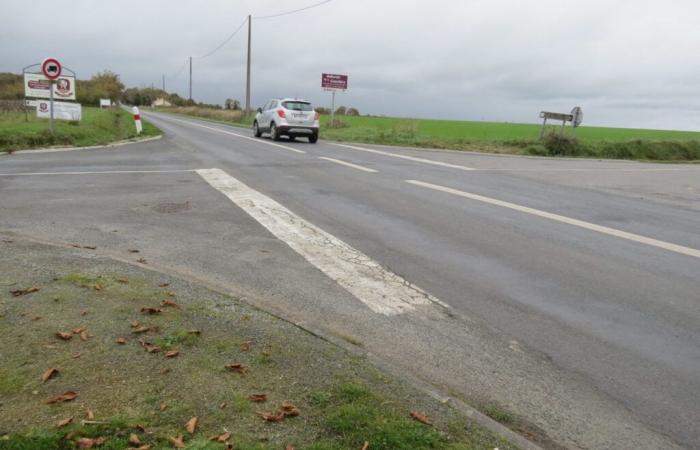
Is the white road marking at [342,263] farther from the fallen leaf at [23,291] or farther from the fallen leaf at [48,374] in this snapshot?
the fallen leaf at [23,291]

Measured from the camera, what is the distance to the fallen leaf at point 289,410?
8.17ft

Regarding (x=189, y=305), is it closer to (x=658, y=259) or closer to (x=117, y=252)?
(x=117, y=252)

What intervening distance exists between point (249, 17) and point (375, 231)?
44.2 m

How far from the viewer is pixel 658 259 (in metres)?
5.71

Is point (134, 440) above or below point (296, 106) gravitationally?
below

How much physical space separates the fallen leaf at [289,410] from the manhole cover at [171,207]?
17.4ft

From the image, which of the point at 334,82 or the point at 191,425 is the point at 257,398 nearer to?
the point at 191,425

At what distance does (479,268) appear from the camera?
17.0ft

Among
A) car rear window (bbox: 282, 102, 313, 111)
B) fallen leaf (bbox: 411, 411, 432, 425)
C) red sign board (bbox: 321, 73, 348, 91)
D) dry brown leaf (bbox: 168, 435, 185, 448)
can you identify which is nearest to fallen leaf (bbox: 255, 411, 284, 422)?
dry brown leaf (bbox: 168, 435, 185, 448)

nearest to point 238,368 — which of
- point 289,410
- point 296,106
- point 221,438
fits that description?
point 289,410

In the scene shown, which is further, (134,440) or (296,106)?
(296,106)

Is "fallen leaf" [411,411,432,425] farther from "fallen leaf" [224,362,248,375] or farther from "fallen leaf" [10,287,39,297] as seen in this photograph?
"fallen leaf" [10,287,39,297]

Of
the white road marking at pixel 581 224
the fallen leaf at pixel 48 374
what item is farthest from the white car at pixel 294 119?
the fallen leaf at pixel 48 374

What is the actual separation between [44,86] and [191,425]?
1352 inches
